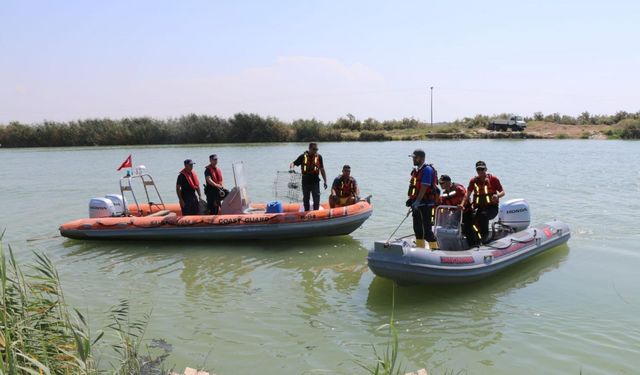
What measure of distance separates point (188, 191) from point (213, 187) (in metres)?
0.46

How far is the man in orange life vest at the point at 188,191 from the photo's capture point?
9.48 m

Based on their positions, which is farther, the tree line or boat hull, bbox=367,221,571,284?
the tree line

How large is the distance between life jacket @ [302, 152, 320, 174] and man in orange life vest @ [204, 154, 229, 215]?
1541mm

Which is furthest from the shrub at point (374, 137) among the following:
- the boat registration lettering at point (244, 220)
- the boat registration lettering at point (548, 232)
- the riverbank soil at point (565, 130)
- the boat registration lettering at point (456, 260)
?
the boat registration lettering at point (456, 260)

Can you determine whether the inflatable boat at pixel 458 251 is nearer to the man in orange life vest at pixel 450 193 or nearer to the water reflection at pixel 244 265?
the man in orange life vest at pixel 450 193

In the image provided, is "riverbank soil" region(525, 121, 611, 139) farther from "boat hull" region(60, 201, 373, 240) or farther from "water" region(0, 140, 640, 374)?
"boat hull" region(60, 201, 373, 240)

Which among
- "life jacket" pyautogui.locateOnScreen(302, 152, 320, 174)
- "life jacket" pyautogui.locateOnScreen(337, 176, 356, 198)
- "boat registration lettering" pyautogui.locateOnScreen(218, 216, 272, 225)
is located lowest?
"boat registration lettering" pyautogui.locateOnScreen(218, 216, 272, 225)

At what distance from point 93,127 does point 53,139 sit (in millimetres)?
3522

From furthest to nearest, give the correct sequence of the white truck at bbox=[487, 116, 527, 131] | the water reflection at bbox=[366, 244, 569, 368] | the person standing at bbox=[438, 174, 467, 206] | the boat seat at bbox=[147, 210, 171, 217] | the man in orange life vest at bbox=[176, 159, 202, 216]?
1. the white truck at bbox=[487, 116, 527, 131]
2. the boat seat at bbox=[147, 210, 171, 217]
3. the man in orange life vest at bbox=[176, 159, 202, 216]
4. the person standing at bbox=[438, 174, 467, 206]
5. the water reflection at bbox=[366, 244, 569, 368]

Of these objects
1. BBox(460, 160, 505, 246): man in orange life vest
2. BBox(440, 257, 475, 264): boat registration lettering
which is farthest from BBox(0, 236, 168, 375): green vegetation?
BBox(460, 160, 505, 246): man in orange life vest

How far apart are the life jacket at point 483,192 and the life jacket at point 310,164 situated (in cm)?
280

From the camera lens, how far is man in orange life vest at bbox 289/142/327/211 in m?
9.16

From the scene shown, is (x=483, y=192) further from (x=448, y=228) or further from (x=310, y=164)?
(x=310, y=164)

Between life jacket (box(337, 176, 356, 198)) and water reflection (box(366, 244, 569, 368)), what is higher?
life jacket (box(337, 176, 356, 198))
